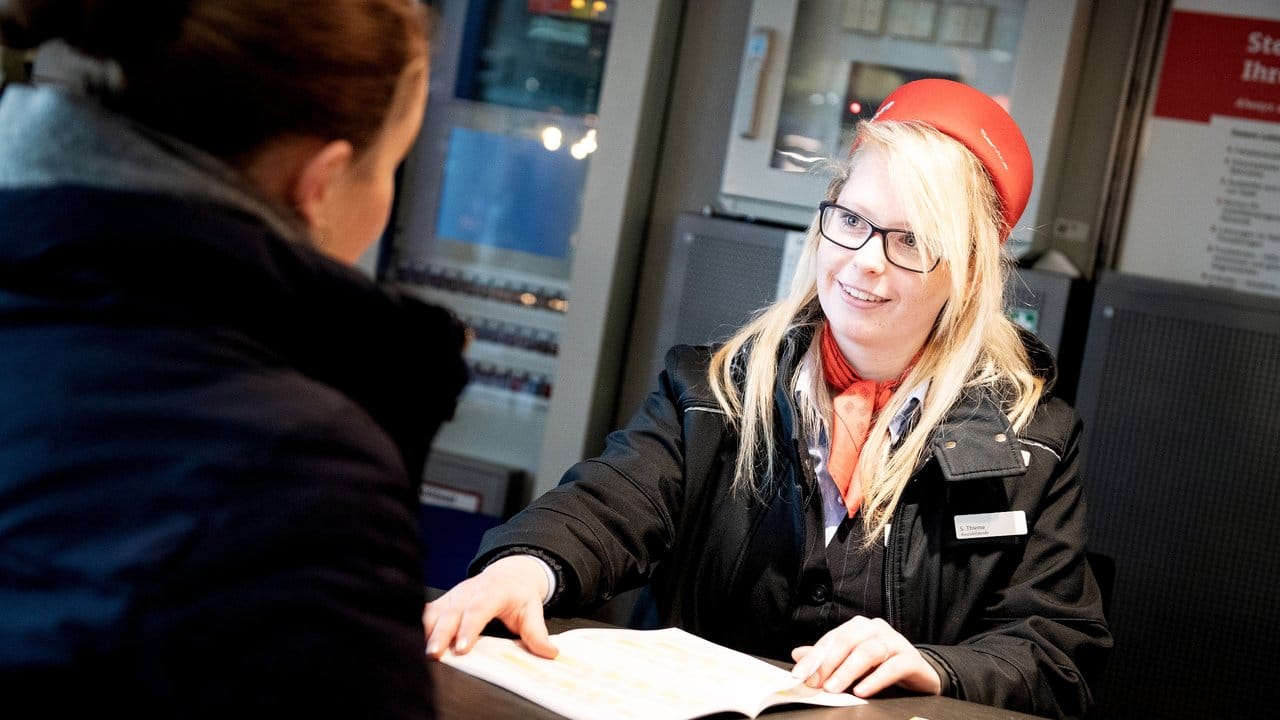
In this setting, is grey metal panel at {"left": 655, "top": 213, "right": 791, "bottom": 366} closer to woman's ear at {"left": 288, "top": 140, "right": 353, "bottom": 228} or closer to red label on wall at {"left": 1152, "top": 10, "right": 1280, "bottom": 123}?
red label on wall at {"left": 1152, "top": 10, "right": 1280, "bottom": 123}

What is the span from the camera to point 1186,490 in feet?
9.30

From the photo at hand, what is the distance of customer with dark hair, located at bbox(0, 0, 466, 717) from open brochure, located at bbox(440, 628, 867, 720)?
0.46 m

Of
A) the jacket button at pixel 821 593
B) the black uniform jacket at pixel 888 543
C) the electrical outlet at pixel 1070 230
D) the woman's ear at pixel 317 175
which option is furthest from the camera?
the electrical outlet at pixel 1070 230

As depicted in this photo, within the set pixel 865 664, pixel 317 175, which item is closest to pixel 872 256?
pixel 865 664

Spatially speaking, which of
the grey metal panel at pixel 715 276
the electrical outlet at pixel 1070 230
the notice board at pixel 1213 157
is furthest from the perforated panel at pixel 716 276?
the notice board at pixel 1213 157

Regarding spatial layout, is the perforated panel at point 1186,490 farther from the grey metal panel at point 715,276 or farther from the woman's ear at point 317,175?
the woman's ear at point 317,175

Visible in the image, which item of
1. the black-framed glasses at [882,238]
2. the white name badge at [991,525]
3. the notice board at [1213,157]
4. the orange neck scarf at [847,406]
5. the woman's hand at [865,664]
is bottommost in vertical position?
the woman's hand at [865,664]

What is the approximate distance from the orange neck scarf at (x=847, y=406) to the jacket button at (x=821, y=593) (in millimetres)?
150

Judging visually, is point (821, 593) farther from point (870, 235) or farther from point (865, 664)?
point (870, 235)

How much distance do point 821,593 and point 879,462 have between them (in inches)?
8.4

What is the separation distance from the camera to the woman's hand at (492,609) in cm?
133

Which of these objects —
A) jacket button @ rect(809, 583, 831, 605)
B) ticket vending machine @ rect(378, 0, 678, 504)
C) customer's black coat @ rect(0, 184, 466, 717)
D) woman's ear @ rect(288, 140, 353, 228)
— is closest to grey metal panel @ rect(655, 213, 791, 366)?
ticket vending machine @ rect(378, 0, 678, 504)

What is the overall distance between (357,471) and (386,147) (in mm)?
313

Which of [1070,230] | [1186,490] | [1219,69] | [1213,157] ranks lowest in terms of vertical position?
[1186,490]
